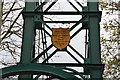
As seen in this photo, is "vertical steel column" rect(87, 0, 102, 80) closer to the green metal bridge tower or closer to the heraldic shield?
the green metal bridge tower

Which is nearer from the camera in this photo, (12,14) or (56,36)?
(56,36)

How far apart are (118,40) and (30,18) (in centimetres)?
764

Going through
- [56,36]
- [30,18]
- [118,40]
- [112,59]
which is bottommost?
[112,59]

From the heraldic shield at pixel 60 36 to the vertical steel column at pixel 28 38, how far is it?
13.9 inches

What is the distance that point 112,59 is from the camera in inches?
455

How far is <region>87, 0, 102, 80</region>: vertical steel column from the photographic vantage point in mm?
4317


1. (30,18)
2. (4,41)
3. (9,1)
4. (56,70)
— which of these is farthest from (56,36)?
(9,1)

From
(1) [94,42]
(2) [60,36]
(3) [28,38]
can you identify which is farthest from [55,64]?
(1) [94,42]

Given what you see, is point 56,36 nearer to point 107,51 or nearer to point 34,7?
point 34,7

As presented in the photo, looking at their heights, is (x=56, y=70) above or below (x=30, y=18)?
below

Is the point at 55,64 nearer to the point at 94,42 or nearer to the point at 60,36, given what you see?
the point at 60,36

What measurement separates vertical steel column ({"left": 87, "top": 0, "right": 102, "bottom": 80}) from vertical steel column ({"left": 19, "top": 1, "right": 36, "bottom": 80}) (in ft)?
3.09

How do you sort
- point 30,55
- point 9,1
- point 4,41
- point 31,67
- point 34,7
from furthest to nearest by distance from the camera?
1. point 9,1
2. point 4,41
3. point 34,7
4. point 30,55
5. point 31,67

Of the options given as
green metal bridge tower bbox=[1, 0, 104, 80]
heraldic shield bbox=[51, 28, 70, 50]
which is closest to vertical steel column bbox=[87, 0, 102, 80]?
green metal bridge tower bbox=[1, 0, 104, 80]
